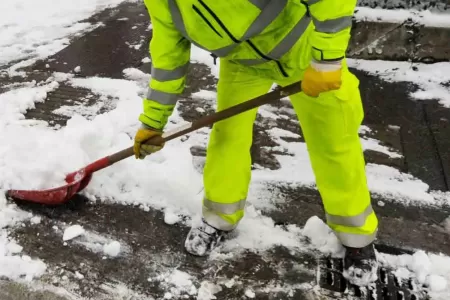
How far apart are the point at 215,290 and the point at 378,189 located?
1259 millimetres

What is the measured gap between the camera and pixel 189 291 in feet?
7.80

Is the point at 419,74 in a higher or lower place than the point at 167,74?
lower

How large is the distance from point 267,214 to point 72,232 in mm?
1056

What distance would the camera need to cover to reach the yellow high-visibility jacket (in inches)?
74.5

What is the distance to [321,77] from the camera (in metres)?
1.95

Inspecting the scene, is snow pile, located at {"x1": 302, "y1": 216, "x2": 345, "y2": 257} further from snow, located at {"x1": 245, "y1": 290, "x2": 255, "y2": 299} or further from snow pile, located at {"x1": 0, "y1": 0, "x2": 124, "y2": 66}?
snow pile, located at {"x1": 0, "y1": 0, "x2": 124, "y2": 66}

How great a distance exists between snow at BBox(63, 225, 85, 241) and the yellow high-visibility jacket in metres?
0.80

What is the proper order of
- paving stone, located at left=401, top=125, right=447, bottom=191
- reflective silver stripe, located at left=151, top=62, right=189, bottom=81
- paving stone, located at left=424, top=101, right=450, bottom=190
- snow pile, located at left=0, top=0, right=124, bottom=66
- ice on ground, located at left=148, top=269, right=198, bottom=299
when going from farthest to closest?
snow pile, located at left=0, top=0, right=124, bottom=66
paving stone, located at left=424, top=101, right=450, bottom=190
paving stone, located at left=401, top=125, right=447, bottom=191
ice on ground, located at left=148, top=269, right=198, bottom=299
reflective silver stripe, located at left=151, top=62, right=189, bottom=81

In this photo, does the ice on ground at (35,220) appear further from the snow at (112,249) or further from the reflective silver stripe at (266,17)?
the reflective silver stripe at (266,17)

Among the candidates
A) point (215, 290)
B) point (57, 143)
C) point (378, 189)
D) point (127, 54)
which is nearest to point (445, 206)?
point (378, 189)

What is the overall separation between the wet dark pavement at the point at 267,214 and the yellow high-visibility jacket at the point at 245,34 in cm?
73

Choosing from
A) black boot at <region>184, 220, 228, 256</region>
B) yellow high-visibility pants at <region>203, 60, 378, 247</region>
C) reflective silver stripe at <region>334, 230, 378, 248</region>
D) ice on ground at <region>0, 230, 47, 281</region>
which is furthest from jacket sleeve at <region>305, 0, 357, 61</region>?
ice on ground at <region>0, 230, 47, 281</region>

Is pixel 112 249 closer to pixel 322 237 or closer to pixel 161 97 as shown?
pixel 161 97

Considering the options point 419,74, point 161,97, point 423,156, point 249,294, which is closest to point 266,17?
point 161,97
